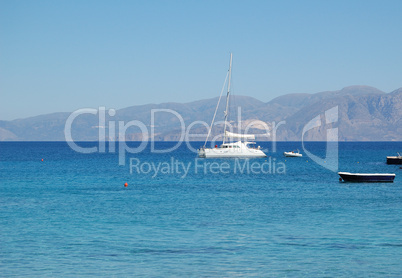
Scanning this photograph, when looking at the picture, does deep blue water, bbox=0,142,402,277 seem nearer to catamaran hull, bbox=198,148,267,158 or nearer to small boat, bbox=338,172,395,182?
small boat, bbox=338,172,395,182

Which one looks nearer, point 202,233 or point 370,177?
point 202,233

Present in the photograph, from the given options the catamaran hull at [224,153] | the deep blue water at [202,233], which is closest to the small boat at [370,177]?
the deep blue water at [202,233]

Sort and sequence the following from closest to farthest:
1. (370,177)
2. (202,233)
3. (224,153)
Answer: (202,233) < (370,177) < (224,153)

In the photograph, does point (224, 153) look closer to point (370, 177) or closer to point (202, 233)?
point (370, 177)

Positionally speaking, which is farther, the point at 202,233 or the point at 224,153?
the point at 224,153

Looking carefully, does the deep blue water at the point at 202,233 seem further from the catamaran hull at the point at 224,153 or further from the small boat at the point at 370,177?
the catamaran hull at the point at 224,153

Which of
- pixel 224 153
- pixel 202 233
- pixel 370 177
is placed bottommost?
pixel 202 233

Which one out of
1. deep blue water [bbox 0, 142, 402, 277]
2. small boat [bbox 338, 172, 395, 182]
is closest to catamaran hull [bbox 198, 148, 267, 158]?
small boat [bbox 338, 172, 395, 182]

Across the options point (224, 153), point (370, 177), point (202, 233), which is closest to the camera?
point (202, 233)

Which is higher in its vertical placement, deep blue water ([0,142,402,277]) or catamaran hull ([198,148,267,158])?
catamaran hull ([198,148,267,158])

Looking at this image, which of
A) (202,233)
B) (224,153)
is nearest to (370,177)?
(202,233)

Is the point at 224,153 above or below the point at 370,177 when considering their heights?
above

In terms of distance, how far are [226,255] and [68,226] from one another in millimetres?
14435

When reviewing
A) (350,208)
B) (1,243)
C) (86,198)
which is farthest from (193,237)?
(86,198)
